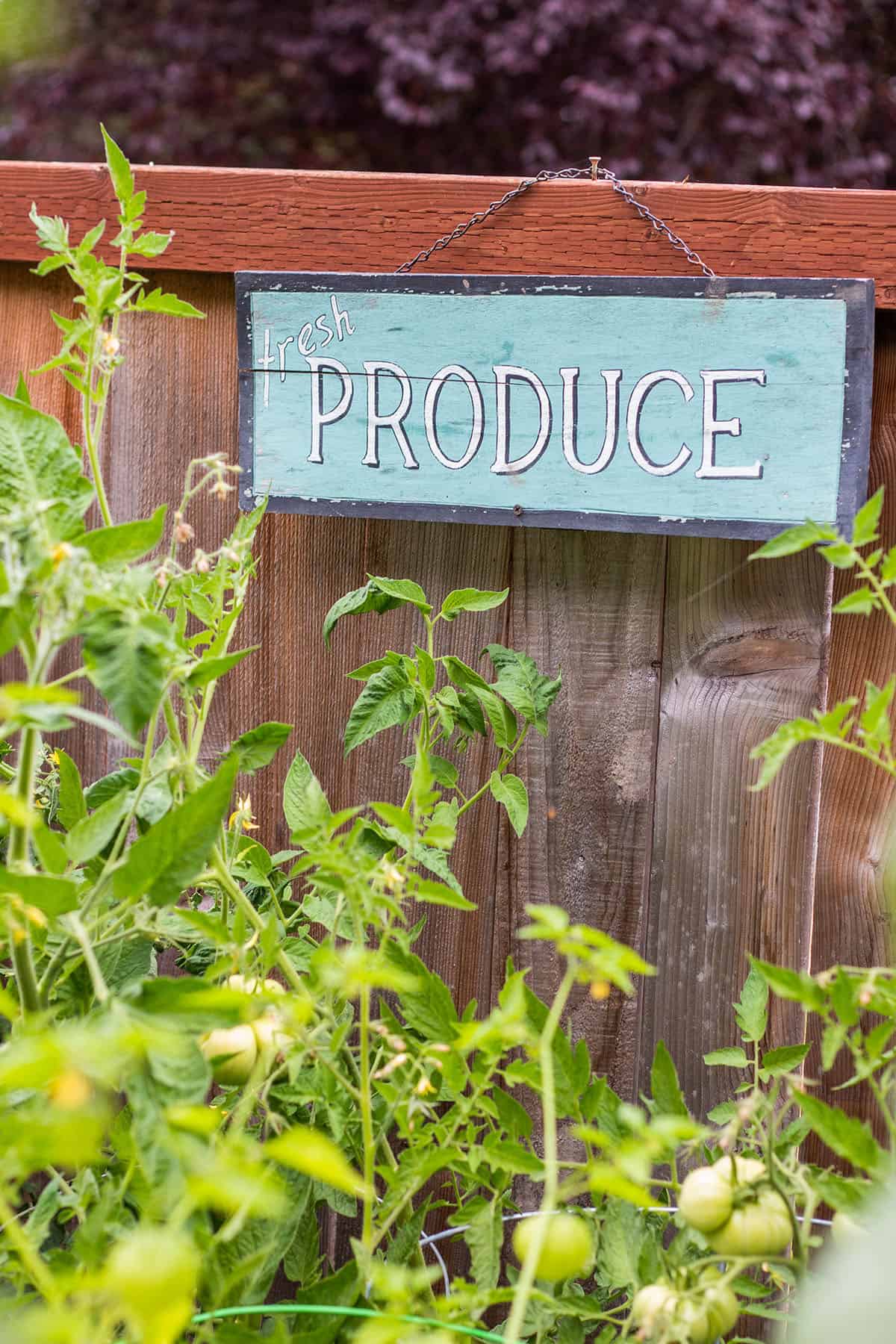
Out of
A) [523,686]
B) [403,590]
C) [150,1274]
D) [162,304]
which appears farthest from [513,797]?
[150,1274]

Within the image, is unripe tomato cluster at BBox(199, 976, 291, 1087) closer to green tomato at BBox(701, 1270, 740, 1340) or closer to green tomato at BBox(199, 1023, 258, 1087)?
green tomato at BBox(199, 1023, 258, 1087)

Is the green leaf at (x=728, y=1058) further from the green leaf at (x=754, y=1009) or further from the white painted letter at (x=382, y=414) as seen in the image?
the white painted letter at (x=382, y=414)

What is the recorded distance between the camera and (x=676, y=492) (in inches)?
47.5

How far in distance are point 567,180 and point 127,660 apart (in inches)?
36.2

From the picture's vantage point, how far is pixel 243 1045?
80 centimetres

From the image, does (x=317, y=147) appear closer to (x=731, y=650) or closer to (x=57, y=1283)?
(x=731, y=650)

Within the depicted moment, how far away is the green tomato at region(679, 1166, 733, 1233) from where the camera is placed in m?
0.71

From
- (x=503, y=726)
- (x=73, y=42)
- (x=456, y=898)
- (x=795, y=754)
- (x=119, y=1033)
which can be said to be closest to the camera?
(x=119, y=1033)

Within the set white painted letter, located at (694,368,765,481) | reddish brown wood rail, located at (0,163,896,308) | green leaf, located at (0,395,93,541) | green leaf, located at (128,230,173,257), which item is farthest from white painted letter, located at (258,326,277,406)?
green leaf, located at (0,395,93,541)

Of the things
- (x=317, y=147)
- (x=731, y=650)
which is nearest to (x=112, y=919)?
(x=731, y=650)

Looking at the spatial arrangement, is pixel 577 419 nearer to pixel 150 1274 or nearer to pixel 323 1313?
pixel 323 1313

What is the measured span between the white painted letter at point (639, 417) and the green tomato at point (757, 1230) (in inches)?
28.0

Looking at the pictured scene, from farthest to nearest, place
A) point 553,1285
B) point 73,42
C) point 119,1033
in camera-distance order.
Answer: point 73,42 < point 553,1285 < point 119,1033

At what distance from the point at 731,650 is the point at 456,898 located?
2.20 feet
